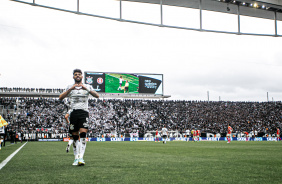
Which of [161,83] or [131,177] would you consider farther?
[161,83]

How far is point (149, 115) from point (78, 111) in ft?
147

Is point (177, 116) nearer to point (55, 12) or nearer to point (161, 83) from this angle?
point (161, 83)

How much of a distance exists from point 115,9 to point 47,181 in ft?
A: 24.5

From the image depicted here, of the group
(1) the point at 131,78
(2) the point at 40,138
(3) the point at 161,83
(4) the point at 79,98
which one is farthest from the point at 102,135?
(4) the point at 79,98

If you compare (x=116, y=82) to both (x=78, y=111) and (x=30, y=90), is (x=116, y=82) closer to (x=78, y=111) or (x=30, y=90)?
(x=30, y=90)

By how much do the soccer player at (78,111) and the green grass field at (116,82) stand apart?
4359 centimetres

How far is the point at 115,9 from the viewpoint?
34.8 feet

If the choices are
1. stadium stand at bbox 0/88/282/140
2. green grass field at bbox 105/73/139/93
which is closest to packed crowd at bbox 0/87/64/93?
stadium stand at bbox 0/88/282/140

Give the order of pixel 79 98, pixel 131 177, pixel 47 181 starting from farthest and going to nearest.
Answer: pixel 79 98, pixel 131 177, pixel 47 181

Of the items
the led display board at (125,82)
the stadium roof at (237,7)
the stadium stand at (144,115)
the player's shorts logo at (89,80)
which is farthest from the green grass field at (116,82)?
the stadium roof at (237,7)

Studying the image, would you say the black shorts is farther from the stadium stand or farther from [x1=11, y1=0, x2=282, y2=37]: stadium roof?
the stadium stand

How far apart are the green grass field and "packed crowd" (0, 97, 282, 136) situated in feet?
9.98

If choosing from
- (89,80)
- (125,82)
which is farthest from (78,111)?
(125,82)

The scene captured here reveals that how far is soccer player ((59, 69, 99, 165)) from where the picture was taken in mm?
7020
